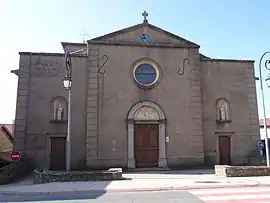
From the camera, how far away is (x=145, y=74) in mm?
21031

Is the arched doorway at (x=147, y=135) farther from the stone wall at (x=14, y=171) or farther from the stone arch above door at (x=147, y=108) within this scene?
the stone wall at (x=14, y=171)

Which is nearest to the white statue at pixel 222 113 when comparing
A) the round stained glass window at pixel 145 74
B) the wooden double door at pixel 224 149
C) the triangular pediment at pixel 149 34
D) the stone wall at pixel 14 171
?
the wooden double door at pixel 224 149

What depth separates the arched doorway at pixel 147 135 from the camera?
19.6 metres

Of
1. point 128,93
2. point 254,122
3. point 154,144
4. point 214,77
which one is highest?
point 214,77

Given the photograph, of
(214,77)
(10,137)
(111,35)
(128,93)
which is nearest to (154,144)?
(128,93)

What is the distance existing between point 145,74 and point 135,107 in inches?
102

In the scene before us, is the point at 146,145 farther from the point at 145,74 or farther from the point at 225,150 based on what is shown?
the point at 225,150

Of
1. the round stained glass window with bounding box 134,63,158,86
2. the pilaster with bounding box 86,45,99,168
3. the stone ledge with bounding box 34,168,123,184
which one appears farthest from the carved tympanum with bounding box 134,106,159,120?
the stone ledge with bounding box 34,168,123,184

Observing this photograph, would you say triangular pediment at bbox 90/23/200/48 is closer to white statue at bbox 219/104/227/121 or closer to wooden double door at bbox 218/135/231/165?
white statue at bbox 219/104/227/121

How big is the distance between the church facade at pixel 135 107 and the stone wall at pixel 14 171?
0.79m

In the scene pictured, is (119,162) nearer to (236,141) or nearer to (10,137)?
(236,141)

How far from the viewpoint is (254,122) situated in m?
21.6

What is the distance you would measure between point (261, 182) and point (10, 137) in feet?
80.6

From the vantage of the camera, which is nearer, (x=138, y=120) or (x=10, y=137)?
(x=138, y=120)
